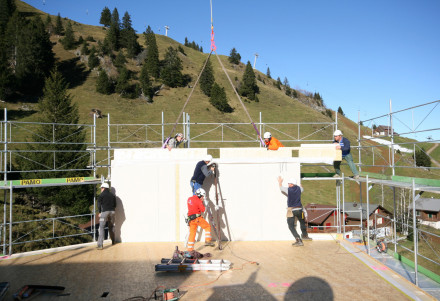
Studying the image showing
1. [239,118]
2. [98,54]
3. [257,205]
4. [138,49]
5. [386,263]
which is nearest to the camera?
[386,263]

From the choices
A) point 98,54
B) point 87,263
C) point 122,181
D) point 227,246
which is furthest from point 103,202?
point 98,54

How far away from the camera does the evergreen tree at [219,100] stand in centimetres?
5647

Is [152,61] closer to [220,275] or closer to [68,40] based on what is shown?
[68,40]

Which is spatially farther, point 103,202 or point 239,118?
point 239,118

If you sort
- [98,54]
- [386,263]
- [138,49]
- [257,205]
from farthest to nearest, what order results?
[138,49] < [98,54] < [257,205] < [386,263]

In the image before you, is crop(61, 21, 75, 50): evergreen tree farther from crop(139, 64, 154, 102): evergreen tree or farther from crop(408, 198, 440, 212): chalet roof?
crop(408, 198, 440, 212): chalet roof

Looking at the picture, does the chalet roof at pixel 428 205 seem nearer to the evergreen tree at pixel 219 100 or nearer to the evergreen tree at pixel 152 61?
the evergreen tree at pixel 219 100

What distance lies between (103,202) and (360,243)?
7.05 metres

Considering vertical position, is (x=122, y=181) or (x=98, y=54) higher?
(x=98, y=54)

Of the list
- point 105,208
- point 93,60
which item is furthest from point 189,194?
point 93,60

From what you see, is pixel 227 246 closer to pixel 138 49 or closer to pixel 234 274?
pixel 234 274

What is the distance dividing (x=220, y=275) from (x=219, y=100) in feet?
169

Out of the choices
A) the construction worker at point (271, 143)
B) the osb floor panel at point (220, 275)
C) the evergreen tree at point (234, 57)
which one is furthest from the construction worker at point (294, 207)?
the evergreen tree at point (234, 57)

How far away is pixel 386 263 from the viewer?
7020 mm
